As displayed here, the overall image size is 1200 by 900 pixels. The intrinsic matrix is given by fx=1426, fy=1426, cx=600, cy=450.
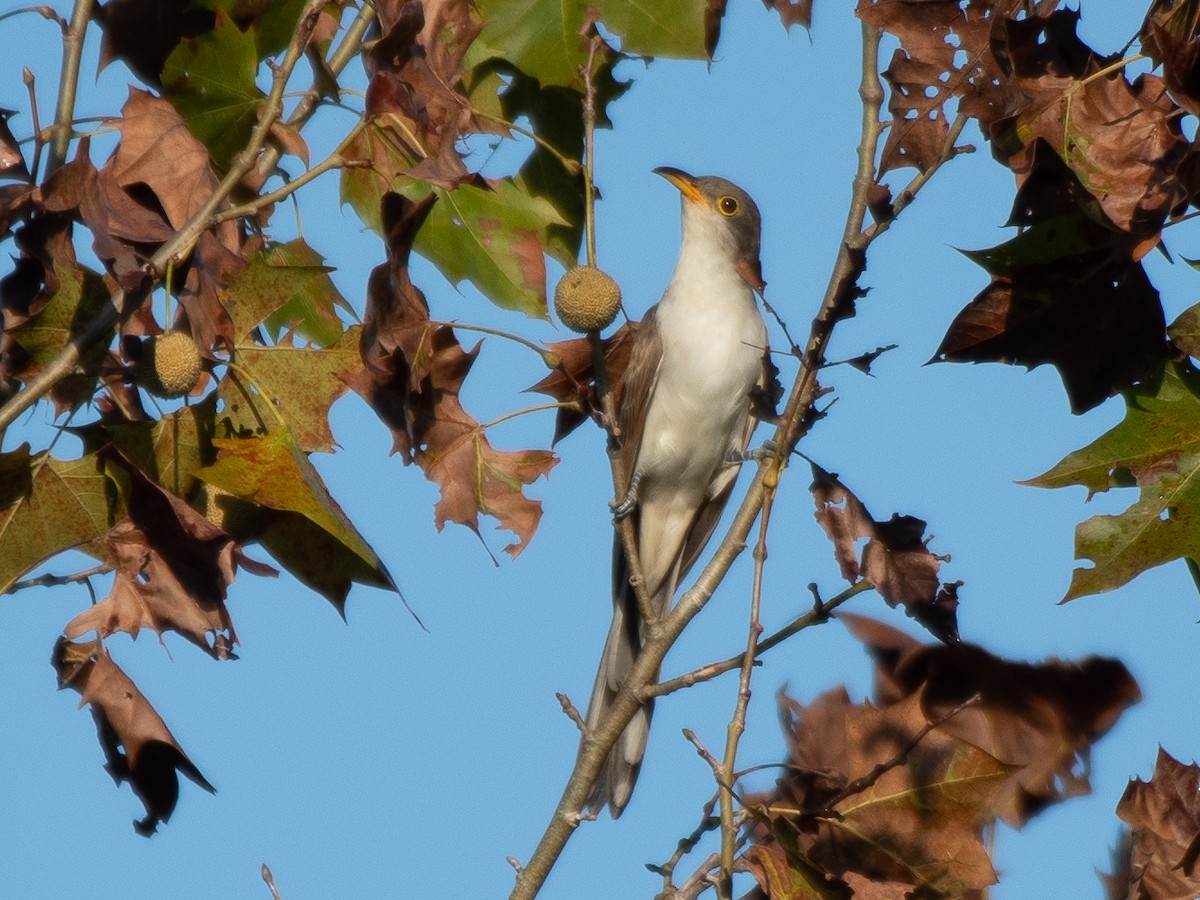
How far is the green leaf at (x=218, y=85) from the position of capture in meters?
4.21

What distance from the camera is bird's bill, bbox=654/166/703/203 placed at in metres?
7.65

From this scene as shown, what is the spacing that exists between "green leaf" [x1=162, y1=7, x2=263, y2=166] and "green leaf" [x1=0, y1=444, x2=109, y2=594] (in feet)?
3.99

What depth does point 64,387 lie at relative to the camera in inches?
134

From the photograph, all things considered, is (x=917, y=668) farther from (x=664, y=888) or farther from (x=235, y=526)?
(x=235, y=526)

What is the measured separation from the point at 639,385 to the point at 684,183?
3.90 ft

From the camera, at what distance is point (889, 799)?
12.5 feet

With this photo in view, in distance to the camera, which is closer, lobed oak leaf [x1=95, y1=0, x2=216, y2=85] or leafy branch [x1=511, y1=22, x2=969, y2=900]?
leafy branch [x1=511, y1=22, x2=969, y2=900]

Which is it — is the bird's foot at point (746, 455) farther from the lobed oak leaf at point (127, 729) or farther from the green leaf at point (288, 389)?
Answer: the lobed oak leaf at point (127, 729)

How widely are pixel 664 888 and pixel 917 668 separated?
3.00 feet

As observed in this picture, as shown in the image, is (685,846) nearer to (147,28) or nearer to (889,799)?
(889,799)

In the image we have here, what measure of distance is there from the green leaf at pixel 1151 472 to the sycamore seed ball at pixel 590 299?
1.31m

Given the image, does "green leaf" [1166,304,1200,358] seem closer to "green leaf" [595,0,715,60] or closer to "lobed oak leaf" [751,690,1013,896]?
"lobed oak leaf" [751,690,1013,896]

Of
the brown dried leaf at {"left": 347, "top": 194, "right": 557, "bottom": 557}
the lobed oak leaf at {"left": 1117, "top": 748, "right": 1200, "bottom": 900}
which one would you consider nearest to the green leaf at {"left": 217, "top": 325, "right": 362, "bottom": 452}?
the brown dried leaf at {"left": 347, "top": 194, "right": 557, "bottom": 557}

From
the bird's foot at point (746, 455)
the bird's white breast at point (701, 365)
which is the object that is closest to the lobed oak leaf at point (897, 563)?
the bird's foot at point (746, 455)
